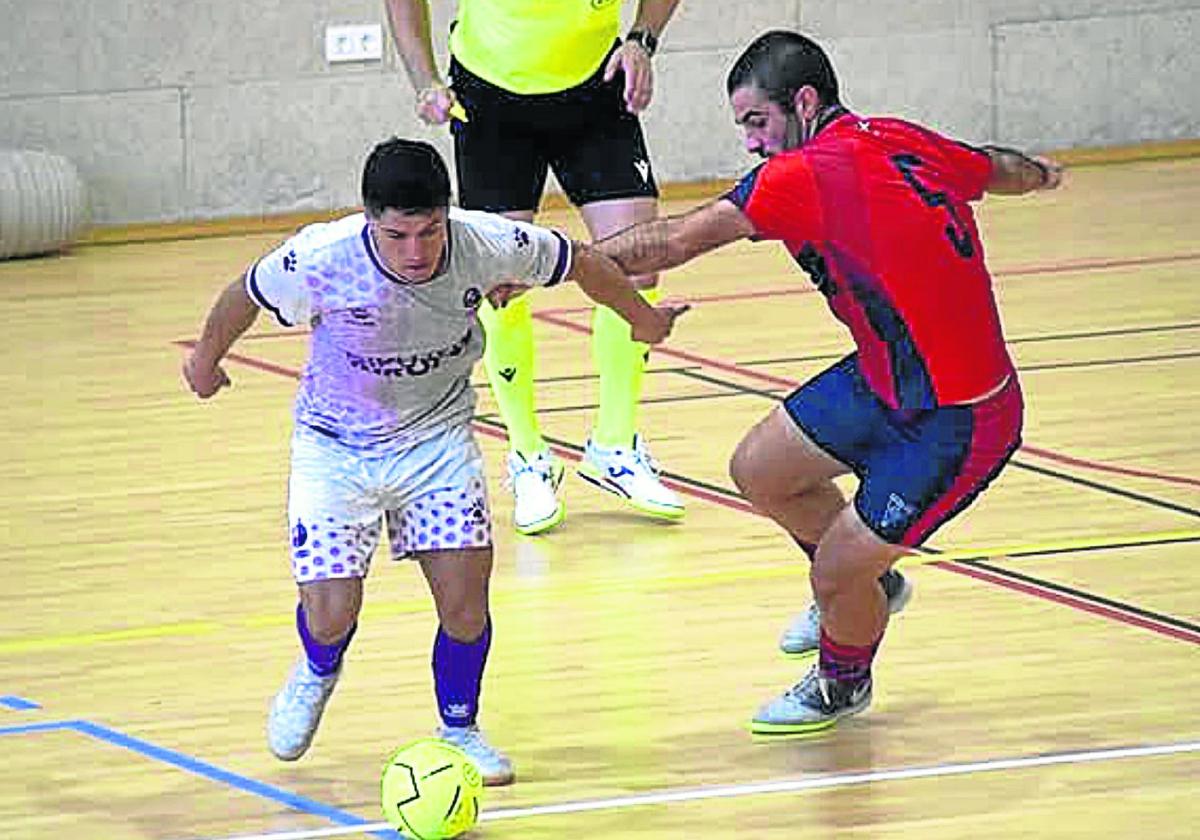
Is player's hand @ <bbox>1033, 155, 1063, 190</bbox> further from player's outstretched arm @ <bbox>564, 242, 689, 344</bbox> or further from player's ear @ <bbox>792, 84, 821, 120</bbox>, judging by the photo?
player's outstretched arm @ <bbox>564, 242, 689, 344</bbox>

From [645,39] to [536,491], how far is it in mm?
1163

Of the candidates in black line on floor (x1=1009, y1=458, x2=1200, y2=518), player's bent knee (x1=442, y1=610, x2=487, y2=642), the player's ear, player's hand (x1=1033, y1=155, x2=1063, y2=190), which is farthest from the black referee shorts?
player's bent knee (x1=442, y1=610, x2=487, y2=642)

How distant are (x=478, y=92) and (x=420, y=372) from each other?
2.38m

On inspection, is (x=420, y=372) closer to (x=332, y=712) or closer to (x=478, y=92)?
(x=332, y=712)

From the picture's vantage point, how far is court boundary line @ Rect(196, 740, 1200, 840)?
16.5 feet

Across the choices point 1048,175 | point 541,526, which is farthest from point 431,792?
point 541,526

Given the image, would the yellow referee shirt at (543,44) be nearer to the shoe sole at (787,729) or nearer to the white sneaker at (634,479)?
the white sneaker at (634,479)

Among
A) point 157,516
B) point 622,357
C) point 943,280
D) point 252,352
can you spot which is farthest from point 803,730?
point 252,352

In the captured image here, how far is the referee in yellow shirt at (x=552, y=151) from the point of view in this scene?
24.0ft

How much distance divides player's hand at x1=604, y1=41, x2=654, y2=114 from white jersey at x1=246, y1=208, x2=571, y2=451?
194cm

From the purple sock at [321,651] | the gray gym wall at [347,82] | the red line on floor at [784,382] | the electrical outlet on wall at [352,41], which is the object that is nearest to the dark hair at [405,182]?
the purple sock at [321,651]

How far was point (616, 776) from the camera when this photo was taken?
5.20 meters

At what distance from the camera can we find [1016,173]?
546cm

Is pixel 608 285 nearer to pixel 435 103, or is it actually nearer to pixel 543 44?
pixel 435 103
